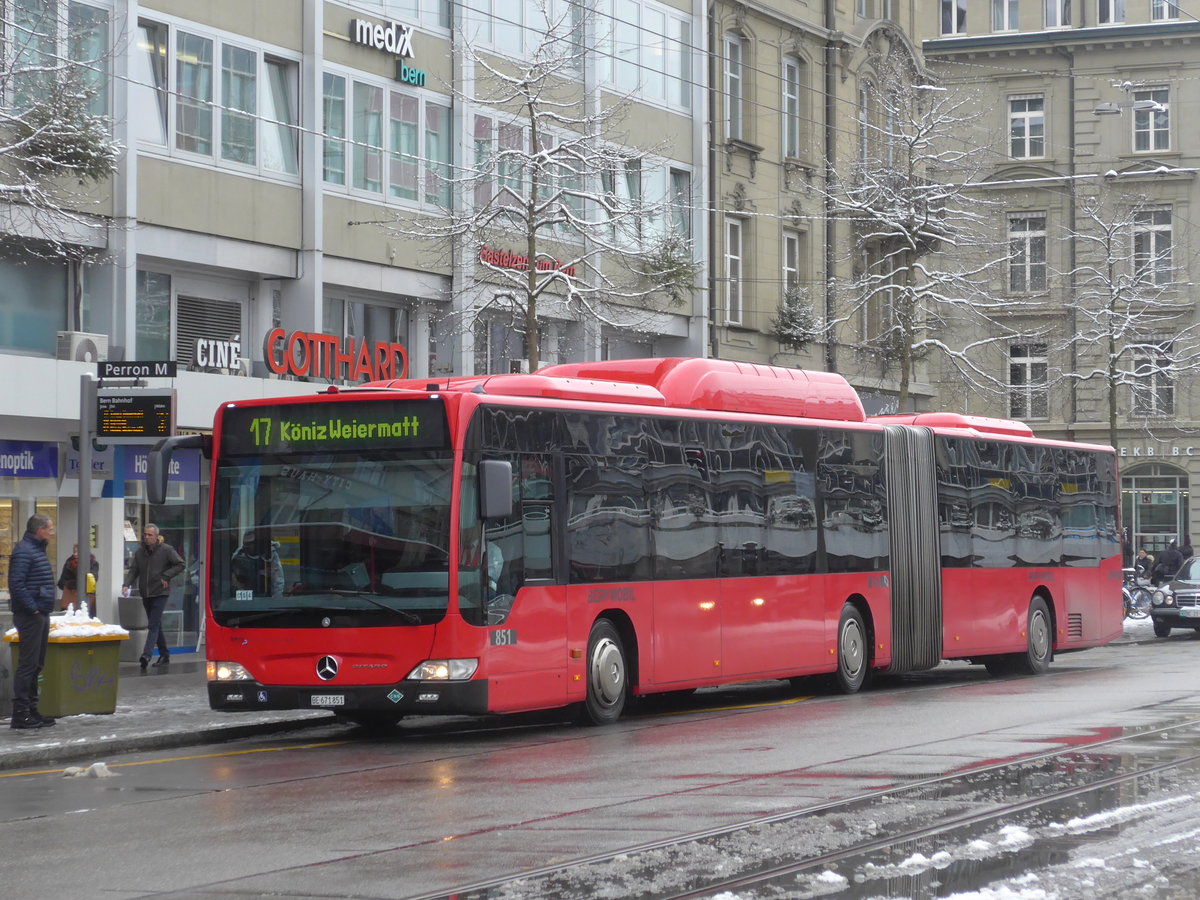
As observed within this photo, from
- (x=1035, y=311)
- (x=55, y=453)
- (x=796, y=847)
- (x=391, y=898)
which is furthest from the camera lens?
(x=1035, y=311)

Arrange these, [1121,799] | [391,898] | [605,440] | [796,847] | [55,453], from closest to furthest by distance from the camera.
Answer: [391,898]
[796,847]
[1121,799]
[605,440]
[55,453]

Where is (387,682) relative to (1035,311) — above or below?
below

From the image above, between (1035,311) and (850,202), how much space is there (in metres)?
21.4

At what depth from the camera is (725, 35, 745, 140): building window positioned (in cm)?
3941

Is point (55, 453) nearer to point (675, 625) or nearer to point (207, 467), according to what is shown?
point (207, 467)

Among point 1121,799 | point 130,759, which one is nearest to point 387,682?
point 130,759

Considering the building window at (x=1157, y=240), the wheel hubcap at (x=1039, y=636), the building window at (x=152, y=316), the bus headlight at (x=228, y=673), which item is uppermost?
the building window at (x=1157, y=240)

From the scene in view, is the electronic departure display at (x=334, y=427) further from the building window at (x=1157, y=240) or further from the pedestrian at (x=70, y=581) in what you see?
the building window at (x=1157, y=240)

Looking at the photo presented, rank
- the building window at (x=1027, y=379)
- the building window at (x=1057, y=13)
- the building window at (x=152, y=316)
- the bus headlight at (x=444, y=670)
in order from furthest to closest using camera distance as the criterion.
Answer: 1. the building window at (x=1057, y=13)
2. the building window at (x=1027, y=379)
3. the building window at (x=152, y=316)
4. the bus headlight at (x=444, y=670)

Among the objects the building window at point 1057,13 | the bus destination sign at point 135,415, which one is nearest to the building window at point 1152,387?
the building window at point 1057,13

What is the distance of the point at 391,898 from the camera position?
26.5ft

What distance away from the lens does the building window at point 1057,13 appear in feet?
206

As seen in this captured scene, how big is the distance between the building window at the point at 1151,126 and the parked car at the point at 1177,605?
2861 cm

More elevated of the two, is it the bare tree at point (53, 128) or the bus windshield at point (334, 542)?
the bare tree at point (53, 128)
